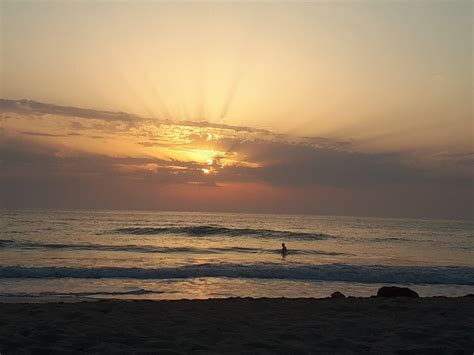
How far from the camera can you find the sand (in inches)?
240

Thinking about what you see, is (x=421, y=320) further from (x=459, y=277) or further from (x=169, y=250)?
(x=169, y=250)

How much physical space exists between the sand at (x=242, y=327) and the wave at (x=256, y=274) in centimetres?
1015

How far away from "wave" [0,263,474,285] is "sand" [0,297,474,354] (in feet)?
A: 33.3

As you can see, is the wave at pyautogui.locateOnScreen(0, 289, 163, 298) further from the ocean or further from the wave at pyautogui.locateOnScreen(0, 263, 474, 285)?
the wave at pyautogui.locateOnScreen(0, 263, 474, 285)

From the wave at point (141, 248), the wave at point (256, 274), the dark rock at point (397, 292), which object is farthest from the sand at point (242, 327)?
the wave at point (141, 248)

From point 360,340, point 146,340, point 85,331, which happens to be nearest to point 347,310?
point 360,340

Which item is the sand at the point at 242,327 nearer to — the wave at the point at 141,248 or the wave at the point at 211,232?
the wave at the point at 141,248

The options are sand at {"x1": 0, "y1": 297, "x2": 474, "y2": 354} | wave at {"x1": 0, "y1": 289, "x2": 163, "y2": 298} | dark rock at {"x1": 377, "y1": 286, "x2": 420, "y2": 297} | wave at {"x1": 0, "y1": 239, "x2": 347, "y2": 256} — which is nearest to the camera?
sand at {"x1": 0, "y1": 297, "x2": 474, "y2": 354}

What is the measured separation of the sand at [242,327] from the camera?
6094 mm

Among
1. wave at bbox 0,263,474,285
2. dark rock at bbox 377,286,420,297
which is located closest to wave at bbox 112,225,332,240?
wave at bbox 0,263,474,285

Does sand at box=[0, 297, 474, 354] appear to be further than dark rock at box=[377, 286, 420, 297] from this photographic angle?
No

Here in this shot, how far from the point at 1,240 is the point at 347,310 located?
32.2m

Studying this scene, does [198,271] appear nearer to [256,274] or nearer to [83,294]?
[256,274]

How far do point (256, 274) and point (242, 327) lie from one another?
1307 centimetres
